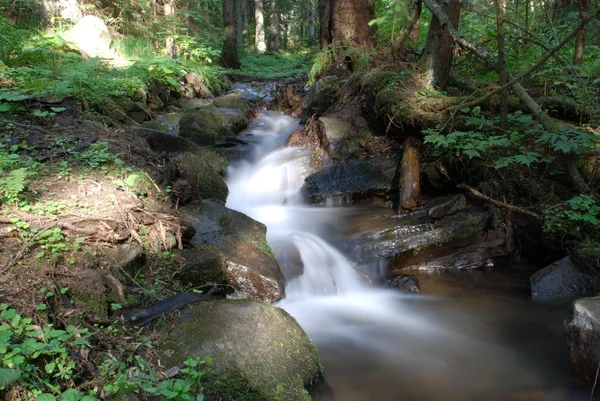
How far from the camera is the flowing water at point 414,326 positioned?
3.40m

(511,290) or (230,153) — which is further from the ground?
(230,153)

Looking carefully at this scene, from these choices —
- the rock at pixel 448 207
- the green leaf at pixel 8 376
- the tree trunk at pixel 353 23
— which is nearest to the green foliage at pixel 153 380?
the green leaf at pixel 8 376

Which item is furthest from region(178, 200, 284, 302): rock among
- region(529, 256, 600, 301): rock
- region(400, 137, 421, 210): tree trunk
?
region(529, 256, 600, 301): rock

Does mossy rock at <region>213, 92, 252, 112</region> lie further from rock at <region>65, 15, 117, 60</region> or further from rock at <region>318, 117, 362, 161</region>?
rock at <region>318, 117, 362, 161</region>

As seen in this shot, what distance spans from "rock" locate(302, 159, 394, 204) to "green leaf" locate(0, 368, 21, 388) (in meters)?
5.39

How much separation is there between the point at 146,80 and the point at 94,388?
782cm

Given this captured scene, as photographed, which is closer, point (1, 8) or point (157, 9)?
point (1, 8)

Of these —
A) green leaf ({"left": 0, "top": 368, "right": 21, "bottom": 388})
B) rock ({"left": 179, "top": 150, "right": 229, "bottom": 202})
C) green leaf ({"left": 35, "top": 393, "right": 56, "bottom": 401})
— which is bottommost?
green leaf ({"left": 35, "top": 393, "right": 56, "bottom": 401})

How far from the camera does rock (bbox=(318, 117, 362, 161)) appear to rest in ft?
24.5

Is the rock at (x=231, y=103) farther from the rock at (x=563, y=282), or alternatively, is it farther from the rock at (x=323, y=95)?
the rock at (x=563, y=282)

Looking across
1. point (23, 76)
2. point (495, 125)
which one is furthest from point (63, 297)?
point (495, 125)

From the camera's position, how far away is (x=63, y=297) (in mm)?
2576

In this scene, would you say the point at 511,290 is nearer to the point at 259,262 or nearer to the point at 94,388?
the point at 259,262

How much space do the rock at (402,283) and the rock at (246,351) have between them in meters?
2.16
